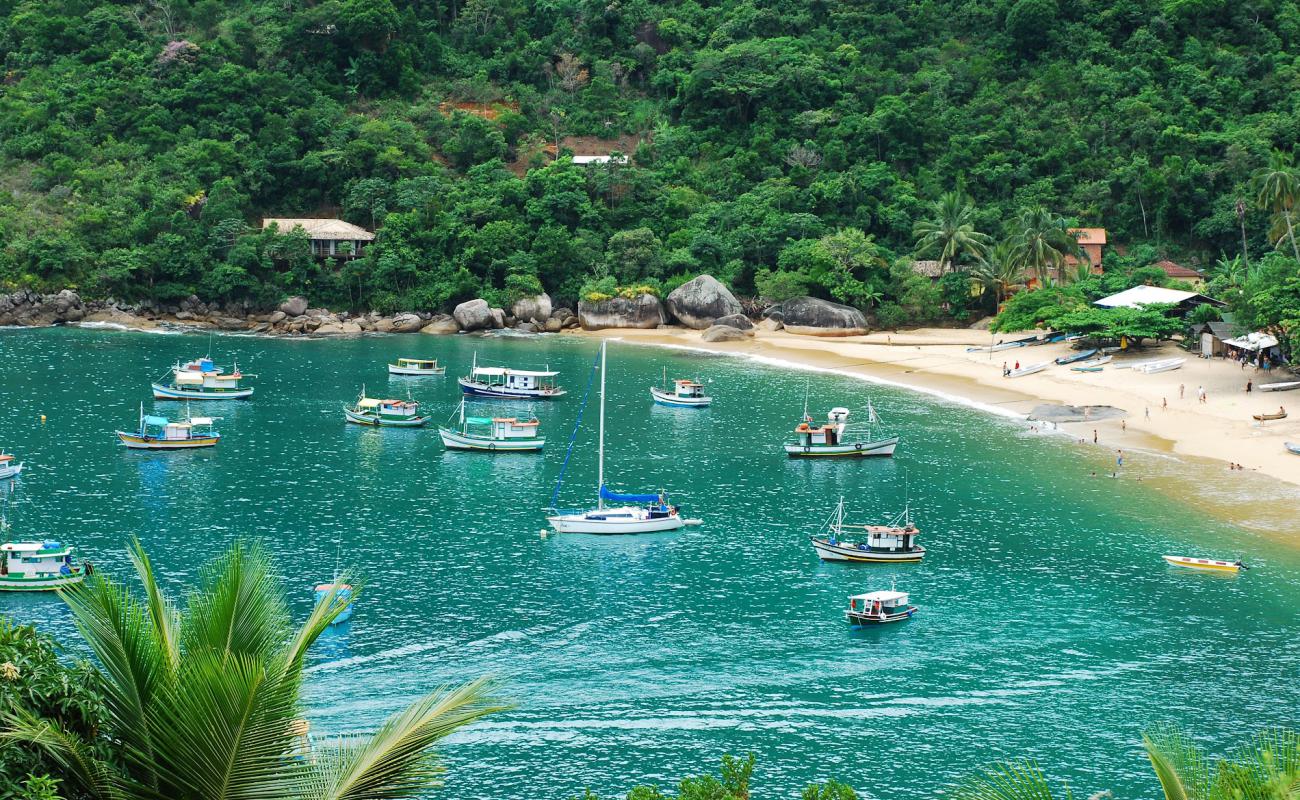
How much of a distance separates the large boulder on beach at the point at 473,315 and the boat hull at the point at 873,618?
70.1 m

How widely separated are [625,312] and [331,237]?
27490 millimetres

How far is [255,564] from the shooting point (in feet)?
34.7

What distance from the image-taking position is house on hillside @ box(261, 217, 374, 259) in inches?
4328

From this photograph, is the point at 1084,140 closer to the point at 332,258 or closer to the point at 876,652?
the point at 332,258

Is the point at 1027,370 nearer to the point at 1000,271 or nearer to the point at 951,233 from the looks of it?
the point at 1000,271

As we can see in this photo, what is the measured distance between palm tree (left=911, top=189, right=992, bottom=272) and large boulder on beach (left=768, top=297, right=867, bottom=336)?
27.1ft

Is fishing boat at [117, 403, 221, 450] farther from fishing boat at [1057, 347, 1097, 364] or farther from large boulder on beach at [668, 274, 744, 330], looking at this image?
fishing boat at [1057, 347, 1097, 364]

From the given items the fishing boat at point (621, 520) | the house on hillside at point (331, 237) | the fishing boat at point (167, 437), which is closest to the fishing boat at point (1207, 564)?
the fishing boat at point (621, 520)

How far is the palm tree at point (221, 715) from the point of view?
999cm

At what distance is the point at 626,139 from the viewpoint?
125750 mm

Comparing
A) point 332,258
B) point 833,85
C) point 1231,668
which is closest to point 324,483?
point 1231,668

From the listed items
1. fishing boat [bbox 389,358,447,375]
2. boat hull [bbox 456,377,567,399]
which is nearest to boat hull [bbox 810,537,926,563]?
boat hull [bbox 456,377,567,399]

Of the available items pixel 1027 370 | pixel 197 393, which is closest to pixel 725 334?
pixel 1027 370

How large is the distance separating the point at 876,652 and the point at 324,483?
2911 cm
